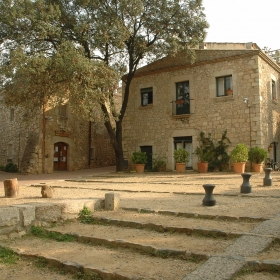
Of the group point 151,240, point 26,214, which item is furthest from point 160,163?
point 151,240

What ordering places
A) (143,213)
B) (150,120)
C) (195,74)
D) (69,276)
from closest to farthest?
1. (69,276)
2. (143,213)
3. (195,74)
4. (150,120)

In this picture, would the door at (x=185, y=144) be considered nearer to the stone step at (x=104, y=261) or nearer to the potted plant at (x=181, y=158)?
the potted plant at (x=181, y=158)

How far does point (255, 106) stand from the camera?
14.0 metres

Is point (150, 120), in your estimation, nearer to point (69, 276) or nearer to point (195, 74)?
point (195, 74)

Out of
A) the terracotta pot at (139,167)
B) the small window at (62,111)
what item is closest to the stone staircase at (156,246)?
the terracotta pot at (139,167)

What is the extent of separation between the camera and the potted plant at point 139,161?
15898 millimetres

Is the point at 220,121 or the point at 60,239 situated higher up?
the point at 220,121

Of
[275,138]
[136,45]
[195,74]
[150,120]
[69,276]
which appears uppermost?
[136,45]

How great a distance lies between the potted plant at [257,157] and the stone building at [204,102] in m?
0.53

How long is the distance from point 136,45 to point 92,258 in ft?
40.9

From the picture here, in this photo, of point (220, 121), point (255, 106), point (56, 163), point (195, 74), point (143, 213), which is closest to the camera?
point (143, 213)

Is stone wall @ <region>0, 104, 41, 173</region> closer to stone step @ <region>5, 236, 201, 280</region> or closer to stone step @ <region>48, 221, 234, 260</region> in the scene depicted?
stone step @ <region>48, 221, 234, 260</region>

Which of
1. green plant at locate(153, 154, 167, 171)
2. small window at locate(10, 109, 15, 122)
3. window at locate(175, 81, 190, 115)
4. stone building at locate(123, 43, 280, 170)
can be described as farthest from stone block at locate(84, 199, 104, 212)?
small window at locate(10, 109, 15, 122)

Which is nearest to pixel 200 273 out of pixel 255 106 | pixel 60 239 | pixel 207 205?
pixel 60 239
